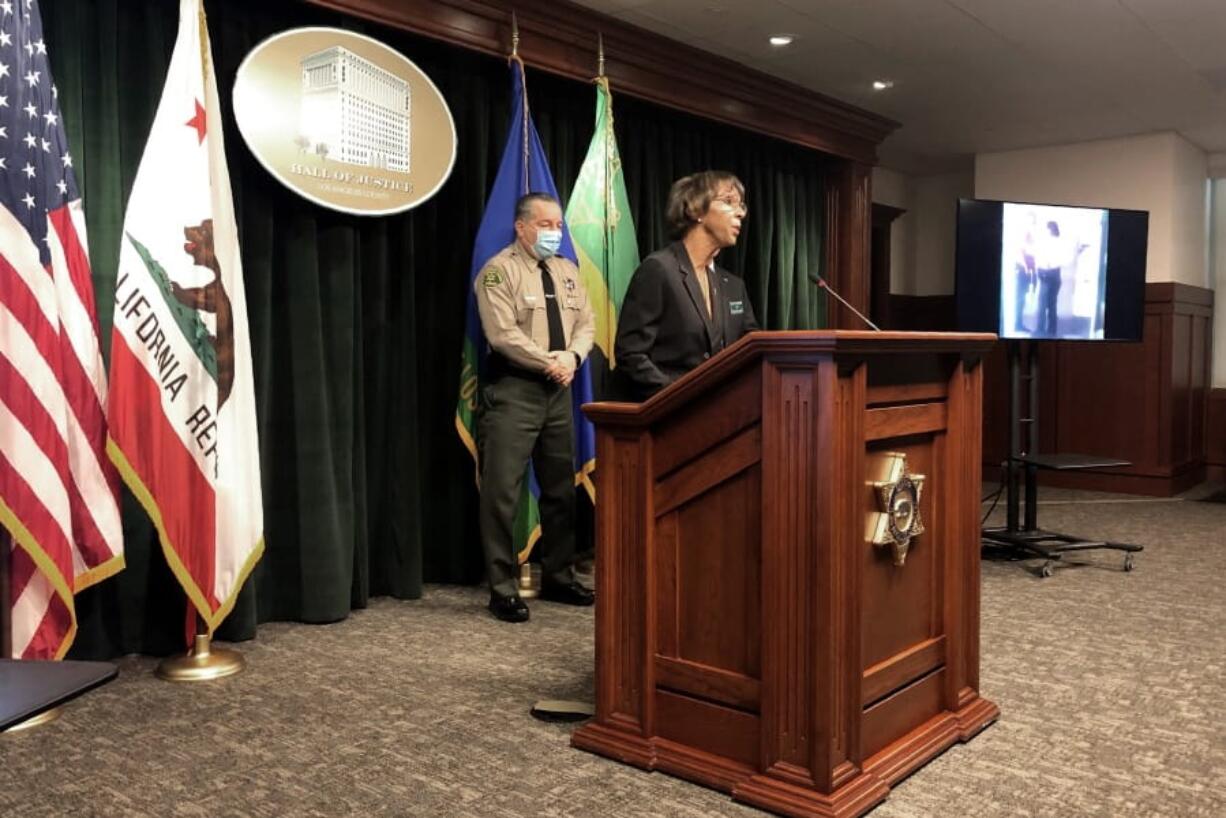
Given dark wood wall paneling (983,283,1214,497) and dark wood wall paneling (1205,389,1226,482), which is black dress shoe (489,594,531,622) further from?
dark wood wall paneling (1205,389,1226,482)

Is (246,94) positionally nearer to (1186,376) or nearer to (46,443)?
(46,443)

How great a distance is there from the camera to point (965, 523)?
92.4 inches

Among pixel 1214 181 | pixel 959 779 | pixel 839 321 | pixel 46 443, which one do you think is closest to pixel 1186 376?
pixel 1214 181

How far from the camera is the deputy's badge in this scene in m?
2.06

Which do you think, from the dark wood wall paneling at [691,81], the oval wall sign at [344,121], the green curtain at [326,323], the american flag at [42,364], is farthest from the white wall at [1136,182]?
the american flag at [42,364]

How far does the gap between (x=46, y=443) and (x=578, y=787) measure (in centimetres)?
156

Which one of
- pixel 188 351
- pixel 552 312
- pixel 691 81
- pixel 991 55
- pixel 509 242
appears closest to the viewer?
pixel 188 351

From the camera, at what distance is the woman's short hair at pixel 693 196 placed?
313 cm

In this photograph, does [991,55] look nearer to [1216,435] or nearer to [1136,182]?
[1136,182]

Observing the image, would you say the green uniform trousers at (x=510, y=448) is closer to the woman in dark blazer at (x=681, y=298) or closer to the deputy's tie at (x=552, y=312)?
the deputy's tie at (x=552, y=312)

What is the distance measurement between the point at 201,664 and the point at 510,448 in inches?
46.9

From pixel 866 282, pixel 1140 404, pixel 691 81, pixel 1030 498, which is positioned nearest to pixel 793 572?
pixel 1030 498

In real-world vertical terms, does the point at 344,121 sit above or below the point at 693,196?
above

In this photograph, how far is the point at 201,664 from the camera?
2896 mm
